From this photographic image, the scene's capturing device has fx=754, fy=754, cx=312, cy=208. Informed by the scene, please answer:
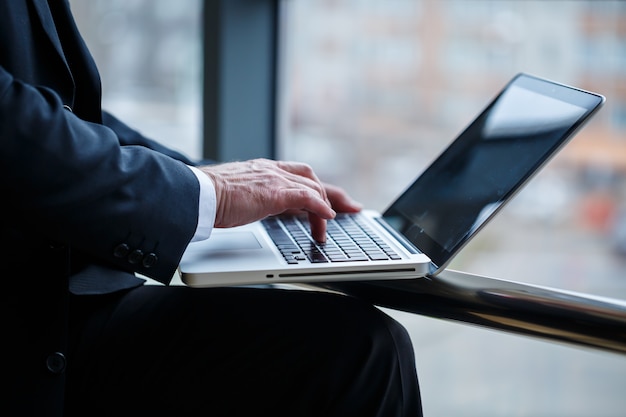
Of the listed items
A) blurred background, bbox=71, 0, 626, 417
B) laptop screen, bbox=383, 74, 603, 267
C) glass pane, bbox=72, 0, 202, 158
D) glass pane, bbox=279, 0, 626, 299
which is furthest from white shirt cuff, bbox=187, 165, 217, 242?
glass pane, bbox=72, 0, 202, 158

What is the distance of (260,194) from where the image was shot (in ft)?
2.95

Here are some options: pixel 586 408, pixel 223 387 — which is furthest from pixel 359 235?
pixel 586 408

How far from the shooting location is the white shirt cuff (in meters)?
0.87

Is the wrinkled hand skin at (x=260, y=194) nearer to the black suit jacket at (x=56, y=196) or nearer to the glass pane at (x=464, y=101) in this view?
the black suit jacket at (x=56, y=196)

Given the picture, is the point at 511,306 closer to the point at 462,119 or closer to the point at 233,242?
the point at 233,242

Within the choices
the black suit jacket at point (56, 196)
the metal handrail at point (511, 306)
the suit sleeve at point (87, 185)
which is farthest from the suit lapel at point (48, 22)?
the metal handrail at point (511, 306)

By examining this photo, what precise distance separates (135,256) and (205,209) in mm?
96

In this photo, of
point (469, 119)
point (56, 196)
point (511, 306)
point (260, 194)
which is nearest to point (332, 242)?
point (260, 194)

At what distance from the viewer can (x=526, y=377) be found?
1788mm

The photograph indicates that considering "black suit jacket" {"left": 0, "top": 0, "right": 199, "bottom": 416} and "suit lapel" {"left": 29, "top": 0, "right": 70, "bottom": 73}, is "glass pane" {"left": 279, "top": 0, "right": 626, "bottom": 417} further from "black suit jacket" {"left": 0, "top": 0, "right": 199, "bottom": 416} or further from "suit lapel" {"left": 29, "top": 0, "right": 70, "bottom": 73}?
"suit lapel" {"left": 29, "top": 0, "right": 70, "bottom": 73}

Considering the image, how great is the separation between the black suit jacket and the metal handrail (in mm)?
274

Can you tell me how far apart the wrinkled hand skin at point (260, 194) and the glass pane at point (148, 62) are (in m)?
1.61

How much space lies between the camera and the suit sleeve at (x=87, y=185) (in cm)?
78

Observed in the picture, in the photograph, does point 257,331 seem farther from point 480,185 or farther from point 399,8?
point 399,8
